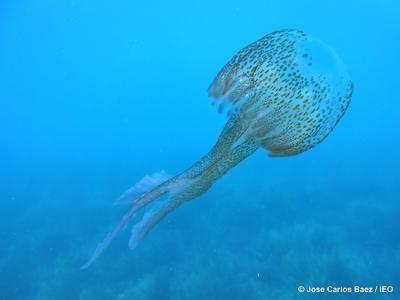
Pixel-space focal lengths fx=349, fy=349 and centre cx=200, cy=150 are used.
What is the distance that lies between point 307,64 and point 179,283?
6572 millimetres

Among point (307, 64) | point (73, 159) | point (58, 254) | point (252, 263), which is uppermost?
point (73, 159)

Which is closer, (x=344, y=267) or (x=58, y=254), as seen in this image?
(x=344, y=267)

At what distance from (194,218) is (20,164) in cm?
1989

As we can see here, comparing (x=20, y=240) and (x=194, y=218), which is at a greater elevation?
(x=20, y=240)

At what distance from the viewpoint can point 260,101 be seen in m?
3.18

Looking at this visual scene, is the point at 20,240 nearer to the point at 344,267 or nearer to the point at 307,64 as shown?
the point at 344,267

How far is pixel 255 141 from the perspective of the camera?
340cm

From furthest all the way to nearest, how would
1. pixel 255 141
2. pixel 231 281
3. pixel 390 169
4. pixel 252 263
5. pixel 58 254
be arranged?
pixel 390 169, pixel 58 254, pixel 252 263, pixel 231 281, pixel 255 141

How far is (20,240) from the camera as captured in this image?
38.8ft

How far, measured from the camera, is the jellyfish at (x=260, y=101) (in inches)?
124

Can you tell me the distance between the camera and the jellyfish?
3.14 metres

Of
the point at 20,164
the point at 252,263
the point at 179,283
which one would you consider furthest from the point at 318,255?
the point at 20,164

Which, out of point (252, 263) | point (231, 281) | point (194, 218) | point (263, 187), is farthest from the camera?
point (263, 187)

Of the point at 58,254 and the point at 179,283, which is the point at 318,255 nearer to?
the point at 179,283
